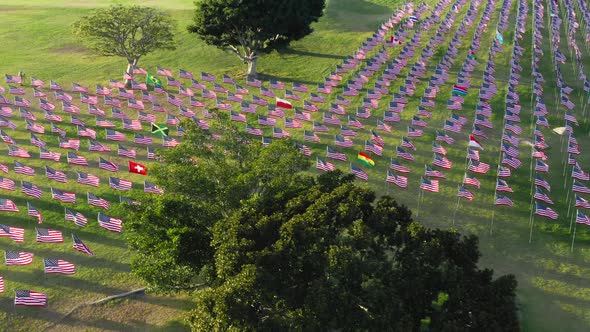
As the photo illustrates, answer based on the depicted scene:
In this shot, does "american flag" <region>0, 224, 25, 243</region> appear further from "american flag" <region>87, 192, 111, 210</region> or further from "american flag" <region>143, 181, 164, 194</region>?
"american flag" <region>143, 181, 164, 194</region>

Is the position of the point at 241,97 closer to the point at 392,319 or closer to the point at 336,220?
the point at 336,220

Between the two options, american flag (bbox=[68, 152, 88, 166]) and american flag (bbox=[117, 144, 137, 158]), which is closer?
american flag (bbox=[68, 152, 88, 166])

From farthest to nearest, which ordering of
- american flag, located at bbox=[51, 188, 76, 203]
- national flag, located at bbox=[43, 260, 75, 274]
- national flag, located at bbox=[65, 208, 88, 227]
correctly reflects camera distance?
american flag, located at bbox=[51, 188, 76, 203] < national flag, located at bbox=[65, 208, 88, 227] < national flag, located at bbox=[43, 260, 75, 274]

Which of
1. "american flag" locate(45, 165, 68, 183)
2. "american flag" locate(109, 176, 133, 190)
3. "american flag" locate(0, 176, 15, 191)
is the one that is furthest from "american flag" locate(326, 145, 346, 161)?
"american flag" locate(0, 176, 15, 191)

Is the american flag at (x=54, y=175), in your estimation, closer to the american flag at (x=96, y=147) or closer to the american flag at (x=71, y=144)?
the american flag at (x=71, y=144)

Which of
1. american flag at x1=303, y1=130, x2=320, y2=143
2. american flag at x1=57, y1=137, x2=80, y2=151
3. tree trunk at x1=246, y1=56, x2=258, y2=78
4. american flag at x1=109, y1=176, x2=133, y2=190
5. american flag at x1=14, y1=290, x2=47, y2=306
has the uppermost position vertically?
tree trunk at x1=246, y1=56, x2=258, y2=78
